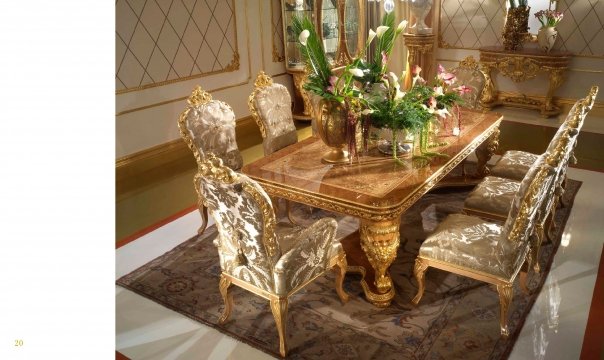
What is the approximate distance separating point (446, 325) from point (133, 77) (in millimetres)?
3509

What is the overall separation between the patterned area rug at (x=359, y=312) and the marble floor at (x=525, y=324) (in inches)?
1.9

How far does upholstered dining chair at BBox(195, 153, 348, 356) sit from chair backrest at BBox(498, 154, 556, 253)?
30.2 inches

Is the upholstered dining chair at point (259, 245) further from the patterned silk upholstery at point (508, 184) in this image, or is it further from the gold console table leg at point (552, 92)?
the gold console table leg at point (552, 92)

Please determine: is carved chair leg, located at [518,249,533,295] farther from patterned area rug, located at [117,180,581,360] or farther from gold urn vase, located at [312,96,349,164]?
gold urn vase, located at [312,96,349,164]

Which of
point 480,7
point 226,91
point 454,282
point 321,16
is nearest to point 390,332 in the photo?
point 454,282

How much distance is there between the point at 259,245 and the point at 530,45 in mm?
5352

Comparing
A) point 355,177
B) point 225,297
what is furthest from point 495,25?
point 225,297

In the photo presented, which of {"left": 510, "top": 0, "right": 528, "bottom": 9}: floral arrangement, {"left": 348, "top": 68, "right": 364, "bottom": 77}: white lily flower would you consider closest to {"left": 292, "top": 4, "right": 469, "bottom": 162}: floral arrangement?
{"left": 348, "top": 68, "right": 364, "bottom": 77}: white lily flower

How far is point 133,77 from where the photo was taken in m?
4.63

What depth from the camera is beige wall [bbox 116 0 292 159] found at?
459cm

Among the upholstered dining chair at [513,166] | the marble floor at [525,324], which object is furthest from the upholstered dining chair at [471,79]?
the marble floor at [525,324]

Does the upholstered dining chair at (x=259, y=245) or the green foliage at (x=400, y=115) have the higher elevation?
the green foliage at (x=400, y=115)

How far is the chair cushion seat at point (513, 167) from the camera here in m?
3.24

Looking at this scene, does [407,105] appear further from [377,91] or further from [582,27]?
[582,27]
